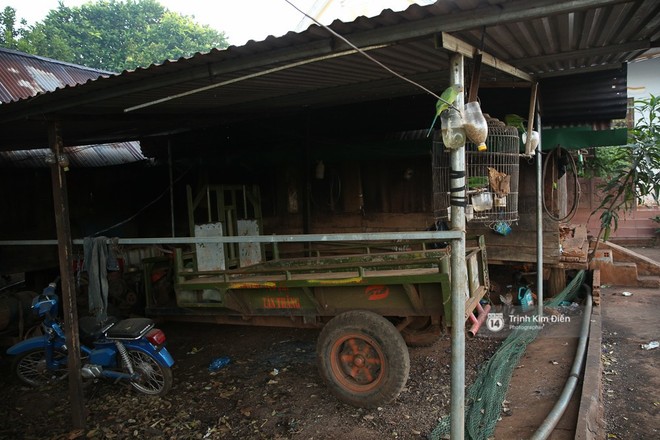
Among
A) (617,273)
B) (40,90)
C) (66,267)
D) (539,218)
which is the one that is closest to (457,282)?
(539,218)

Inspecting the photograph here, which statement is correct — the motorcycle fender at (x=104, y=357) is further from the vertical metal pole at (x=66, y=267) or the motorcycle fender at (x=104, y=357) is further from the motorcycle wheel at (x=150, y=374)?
the vertical metal pole at (x=66, y=267)

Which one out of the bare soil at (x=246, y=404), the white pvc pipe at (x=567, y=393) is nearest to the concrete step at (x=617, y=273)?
the white pvc pipe at (x=567, y=393)

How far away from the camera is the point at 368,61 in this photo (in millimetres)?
3711

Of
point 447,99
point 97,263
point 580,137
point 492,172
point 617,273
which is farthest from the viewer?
point 617,273

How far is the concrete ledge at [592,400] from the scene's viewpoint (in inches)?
137

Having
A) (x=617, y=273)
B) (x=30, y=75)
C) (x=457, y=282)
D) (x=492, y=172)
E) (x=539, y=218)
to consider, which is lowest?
(x=617, y=273)

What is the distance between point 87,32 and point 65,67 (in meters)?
16.2

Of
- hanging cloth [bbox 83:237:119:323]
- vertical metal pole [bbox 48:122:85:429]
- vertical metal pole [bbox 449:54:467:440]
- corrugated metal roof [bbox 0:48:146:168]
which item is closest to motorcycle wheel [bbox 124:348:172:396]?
vertical metal pole [bbox 48:122:85:429]

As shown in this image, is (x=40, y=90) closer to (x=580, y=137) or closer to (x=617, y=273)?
(x=580, y=137)

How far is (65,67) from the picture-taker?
1368 centimetres

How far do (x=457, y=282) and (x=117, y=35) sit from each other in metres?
31.5

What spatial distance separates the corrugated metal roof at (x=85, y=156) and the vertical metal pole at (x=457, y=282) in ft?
29.5

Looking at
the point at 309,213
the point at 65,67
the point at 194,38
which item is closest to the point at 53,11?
the point at 194,38

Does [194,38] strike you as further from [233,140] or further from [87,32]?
[233,140]
